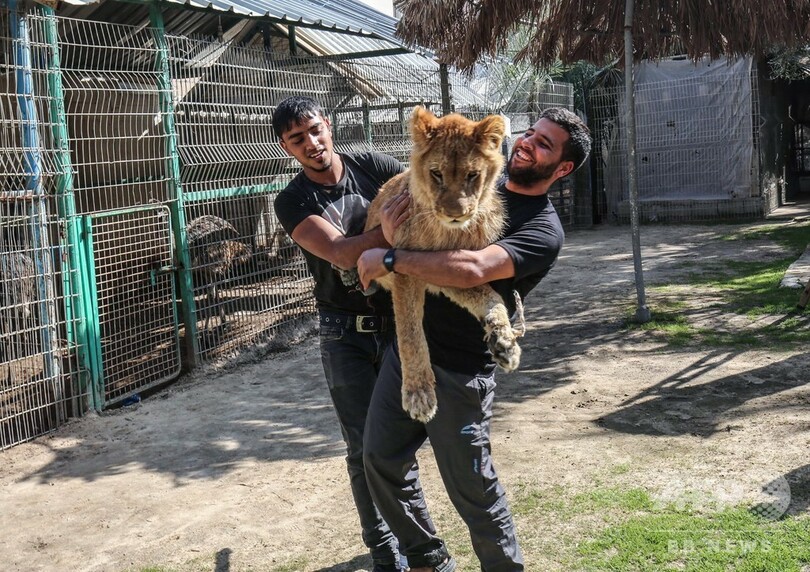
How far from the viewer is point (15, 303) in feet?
19.3

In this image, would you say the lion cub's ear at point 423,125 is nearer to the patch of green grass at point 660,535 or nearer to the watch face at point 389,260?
the watch face at point 389,260

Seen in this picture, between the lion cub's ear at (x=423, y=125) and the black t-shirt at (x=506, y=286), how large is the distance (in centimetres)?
44

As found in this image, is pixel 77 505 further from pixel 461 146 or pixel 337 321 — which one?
pixel 461 146

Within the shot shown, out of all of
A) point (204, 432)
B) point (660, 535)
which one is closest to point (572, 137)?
point (660, 535)

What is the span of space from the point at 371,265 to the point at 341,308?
2.49 ft

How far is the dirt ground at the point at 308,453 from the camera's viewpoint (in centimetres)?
444

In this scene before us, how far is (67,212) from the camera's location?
248 inches

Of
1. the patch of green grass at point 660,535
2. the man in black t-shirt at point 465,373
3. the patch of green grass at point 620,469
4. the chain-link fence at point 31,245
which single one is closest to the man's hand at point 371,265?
the man in black t-shirt at point 465,373

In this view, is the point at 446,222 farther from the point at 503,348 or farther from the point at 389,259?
the point at 503,348

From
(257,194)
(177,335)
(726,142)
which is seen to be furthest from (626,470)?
(726,142)

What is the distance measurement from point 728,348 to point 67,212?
5.68 metres

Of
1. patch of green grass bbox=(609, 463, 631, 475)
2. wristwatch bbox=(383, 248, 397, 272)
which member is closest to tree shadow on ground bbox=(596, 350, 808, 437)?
patch of green grass bbox=(609, 463, 631, 475)

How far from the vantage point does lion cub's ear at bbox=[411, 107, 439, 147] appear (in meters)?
3.15

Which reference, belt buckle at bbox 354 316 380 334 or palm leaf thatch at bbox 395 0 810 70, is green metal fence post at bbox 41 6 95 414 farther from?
palm leaf thatch at bbox 395 0 810 70
